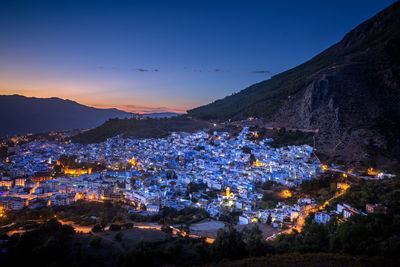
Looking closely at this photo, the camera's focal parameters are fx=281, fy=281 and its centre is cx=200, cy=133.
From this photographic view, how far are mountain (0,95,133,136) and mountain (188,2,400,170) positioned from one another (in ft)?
180

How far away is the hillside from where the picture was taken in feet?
157

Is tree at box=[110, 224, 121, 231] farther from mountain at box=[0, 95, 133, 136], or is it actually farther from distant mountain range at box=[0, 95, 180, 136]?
mountain at box=[0, 95, 133, 136]

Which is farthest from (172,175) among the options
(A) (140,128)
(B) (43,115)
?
(B) (43,115)

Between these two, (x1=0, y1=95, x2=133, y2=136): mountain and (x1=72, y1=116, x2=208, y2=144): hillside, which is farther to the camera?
(x1=0, y1=95, x2=133, y2=136): mountain

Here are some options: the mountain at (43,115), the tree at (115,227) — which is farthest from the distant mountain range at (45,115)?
the tree at (115,227)

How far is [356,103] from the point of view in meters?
31.2

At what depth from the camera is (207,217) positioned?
16.6 metres

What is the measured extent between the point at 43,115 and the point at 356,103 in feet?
263

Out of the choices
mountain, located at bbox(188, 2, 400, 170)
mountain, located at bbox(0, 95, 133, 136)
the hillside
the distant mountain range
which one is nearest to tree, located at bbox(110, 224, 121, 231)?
mountain, located at bbox(188, 2, 400, 170)

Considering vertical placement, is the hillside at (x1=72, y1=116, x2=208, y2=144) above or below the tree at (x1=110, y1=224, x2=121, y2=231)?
above

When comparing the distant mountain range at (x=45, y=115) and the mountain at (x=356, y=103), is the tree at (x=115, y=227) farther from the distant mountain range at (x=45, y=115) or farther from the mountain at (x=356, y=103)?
the distant mountain range at (x=45, y=115)

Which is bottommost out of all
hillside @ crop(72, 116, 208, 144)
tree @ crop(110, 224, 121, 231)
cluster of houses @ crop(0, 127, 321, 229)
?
tree @ crop(110, 224, 121, 231)

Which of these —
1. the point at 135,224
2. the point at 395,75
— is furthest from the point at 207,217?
the point at 395,75

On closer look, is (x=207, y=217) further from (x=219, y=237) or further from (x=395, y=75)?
(x=395, y=75)
